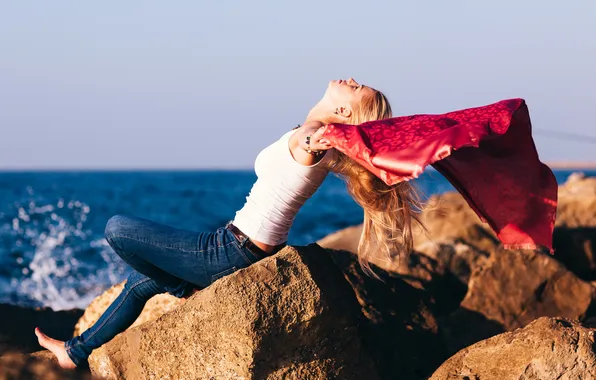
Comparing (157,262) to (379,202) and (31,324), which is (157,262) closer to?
(379,202)

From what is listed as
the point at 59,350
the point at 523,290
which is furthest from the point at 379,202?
the point at 523,290

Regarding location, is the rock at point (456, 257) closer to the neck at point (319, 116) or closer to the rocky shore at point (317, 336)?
the rocky shore at point (317, 336)

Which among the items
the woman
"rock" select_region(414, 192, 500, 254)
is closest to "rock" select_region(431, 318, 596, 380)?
the woman

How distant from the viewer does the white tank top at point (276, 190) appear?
15.8 feet

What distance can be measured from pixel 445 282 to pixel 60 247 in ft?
48.2

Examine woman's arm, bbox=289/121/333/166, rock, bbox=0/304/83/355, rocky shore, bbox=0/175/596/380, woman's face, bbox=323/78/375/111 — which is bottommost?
rock, bbox=0/304/83/355

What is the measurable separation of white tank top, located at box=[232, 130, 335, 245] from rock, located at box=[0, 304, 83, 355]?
2.21 m

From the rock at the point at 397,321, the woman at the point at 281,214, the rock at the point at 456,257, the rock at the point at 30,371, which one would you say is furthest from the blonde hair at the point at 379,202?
the rock at the point at 456,257

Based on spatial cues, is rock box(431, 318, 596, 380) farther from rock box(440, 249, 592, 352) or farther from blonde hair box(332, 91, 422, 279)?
rock box(440, 249, 592, 352)

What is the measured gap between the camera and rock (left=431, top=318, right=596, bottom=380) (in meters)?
4.33

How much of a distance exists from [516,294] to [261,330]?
2.83 metres

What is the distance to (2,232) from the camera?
23.6 m

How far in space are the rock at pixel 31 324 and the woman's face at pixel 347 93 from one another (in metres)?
2.78

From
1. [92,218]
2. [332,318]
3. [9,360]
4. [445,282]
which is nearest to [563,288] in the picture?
[445,282]
